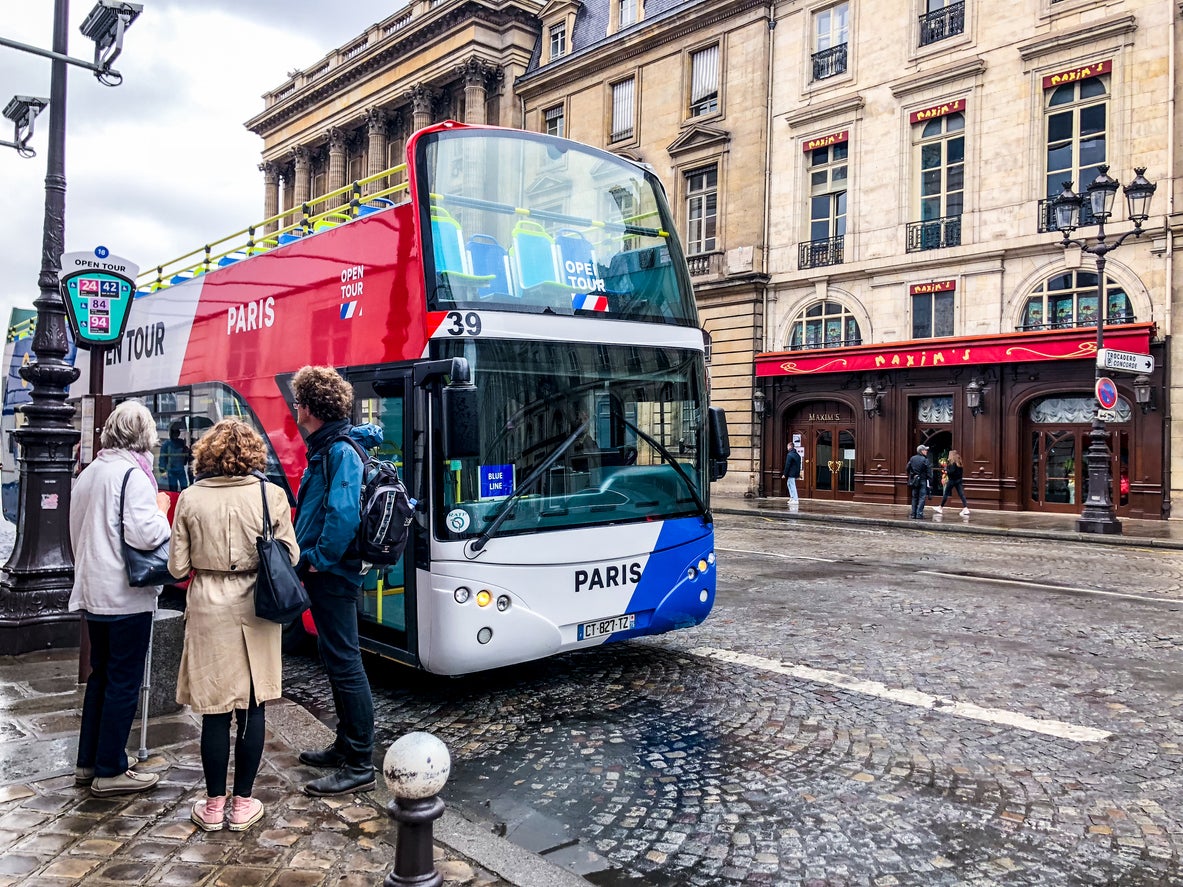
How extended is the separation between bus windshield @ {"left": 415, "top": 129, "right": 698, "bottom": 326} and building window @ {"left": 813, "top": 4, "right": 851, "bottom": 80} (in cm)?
2222

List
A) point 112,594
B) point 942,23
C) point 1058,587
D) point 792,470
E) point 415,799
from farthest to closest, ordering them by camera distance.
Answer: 1. point 792,470
2. point 942,23
3. point 1058,587
4. point 112,594
5. point 415,799

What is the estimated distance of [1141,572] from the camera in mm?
11602

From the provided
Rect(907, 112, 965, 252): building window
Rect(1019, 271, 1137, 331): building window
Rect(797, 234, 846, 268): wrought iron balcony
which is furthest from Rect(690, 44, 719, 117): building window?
Rect(1019, 271, 1137, 331): building window

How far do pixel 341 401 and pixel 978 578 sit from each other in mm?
8965

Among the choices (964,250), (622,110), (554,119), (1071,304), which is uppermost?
(554,119)

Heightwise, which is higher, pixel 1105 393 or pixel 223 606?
pixel 1105 393

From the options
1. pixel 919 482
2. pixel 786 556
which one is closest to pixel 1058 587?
pixel 786 556

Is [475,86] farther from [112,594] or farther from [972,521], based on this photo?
[112,594]

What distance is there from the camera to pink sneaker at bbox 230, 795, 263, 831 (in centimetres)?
367

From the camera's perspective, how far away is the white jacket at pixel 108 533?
3.99 meters

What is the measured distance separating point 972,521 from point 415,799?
18.9m

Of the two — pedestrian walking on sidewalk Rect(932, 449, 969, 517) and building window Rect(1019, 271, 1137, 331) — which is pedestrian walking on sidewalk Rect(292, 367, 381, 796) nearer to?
pedestrian walking on sidewalk Rect(932, 449, 969, 517)

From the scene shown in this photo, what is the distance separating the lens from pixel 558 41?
34.9 m

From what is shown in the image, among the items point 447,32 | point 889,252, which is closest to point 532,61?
point 447,32
